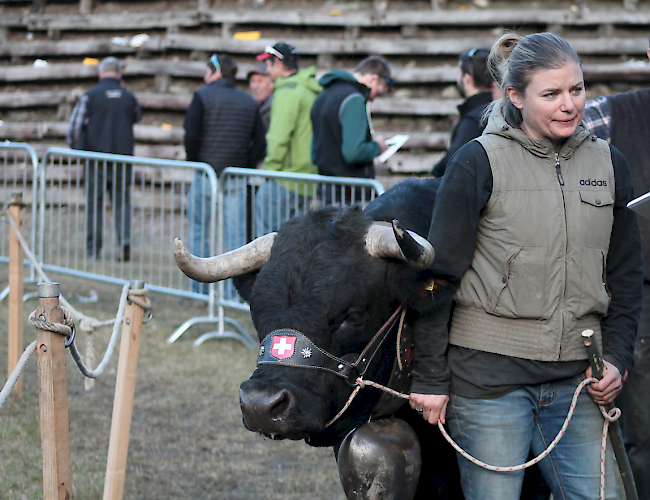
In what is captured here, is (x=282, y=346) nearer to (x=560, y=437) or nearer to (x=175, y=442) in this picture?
(x=560, y=437)

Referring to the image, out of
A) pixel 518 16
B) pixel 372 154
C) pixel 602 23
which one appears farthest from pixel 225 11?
pixel 372 154

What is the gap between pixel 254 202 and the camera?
24.3 feet

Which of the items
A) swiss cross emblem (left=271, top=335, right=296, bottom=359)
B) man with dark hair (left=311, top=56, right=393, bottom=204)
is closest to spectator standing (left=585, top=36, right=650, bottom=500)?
swiss cross emblem (left=271, top=335, right=296, bottom=359)

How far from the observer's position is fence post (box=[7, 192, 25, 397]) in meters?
5.37

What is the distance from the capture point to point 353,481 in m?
2.75

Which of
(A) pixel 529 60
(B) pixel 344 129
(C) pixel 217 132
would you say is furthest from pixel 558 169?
(C) pixel 217 132

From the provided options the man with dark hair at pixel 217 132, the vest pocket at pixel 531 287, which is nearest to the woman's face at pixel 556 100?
the vest pocket at pixel 531 287

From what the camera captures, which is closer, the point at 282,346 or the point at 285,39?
the point at 282,346

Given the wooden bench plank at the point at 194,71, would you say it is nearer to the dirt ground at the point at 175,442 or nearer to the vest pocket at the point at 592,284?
the dirt ground at the point at 175,442

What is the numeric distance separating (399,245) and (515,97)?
703 millimetres

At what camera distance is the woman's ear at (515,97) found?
102 inches

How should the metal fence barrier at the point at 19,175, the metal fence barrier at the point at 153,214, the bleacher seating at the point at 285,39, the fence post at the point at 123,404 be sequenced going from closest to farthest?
the fence post at the point at 123,404
the metal fence barrier at the point at 153,214
the metal fence barrier at the point at 19,175
the bleacher seating at the point at 285,39

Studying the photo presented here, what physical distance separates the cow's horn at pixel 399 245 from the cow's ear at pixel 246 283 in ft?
1.76

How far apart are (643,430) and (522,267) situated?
1.42 m
